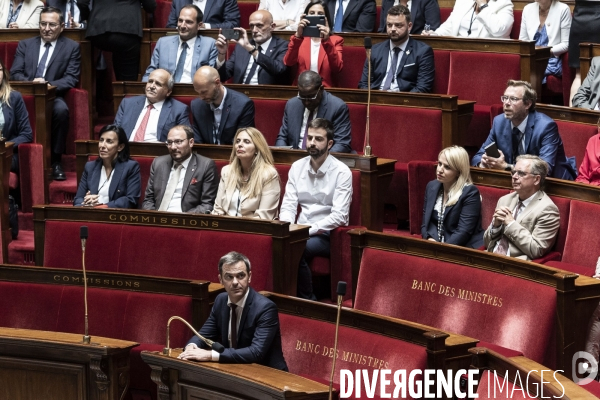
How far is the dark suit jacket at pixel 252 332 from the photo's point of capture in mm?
1606

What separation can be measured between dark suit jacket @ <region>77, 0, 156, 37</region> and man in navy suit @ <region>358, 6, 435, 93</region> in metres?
0.69

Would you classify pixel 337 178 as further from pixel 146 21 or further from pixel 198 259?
pixel 146 21

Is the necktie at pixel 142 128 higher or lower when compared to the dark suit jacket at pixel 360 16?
lower

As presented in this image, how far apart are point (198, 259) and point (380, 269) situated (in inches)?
15.1

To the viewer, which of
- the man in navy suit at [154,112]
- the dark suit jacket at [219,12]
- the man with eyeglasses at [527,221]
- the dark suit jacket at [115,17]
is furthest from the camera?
the dark suit jacket at [219,12]

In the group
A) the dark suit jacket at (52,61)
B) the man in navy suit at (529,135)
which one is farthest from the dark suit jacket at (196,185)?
the dark suit jacket at (52,61)

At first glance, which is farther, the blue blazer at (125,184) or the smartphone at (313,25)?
the smartphone at (313,25)

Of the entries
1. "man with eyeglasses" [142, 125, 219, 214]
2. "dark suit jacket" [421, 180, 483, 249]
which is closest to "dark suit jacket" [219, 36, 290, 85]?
"man with eyeglasses" [142, 125, 219, 214]

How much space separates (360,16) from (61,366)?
1.61 m

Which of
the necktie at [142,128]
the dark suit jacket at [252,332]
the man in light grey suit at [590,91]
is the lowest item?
the dark suit jacket at [252,332]

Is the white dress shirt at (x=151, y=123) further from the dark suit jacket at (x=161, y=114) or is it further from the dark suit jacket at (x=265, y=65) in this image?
the dark suit jacket at (x=265, y=65)

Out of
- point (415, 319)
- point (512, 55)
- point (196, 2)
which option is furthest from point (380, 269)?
point (196, 2)

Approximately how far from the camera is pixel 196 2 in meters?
3.14

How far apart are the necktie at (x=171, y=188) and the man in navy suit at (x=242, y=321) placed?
657mm
